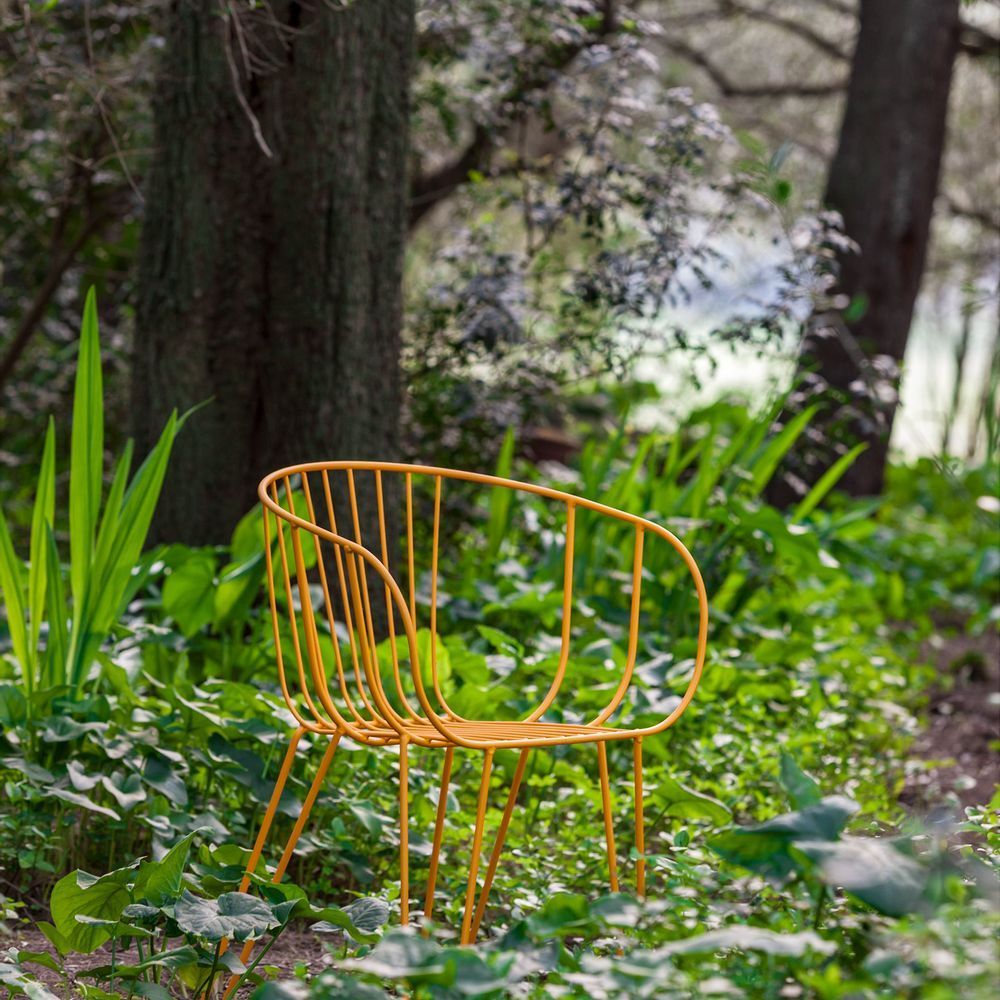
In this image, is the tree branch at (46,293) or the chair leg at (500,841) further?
the tree branch at (46,293)

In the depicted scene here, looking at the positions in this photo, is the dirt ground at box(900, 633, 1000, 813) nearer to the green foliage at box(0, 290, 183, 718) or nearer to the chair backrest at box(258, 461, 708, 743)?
the chair backrest at box(258, 461, 708, 743)

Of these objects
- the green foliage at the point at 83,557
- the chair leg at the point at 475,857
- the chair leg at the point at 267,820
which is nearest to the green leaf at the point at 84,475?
the green foliage at the point at 83,557

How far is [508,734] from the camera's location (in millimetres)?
2053

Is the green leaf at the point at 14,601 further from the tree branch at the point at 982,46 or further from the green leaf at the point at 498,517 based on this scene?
the tree branch at the point at 982,46

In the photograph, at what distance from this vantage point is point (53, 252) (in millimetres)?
5246

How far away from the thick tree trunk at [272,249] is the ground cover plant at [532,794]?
0.50 meters

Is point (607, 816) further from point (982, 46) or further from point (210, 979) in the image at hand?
point (982, 46)

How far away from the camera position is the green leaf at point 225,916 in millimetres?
1749

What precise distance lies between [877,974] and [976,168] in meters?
10.6

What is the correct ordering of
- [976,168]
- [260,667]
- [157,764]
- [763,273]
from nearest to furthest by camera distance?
[157,764], [260,667], [763,273], [976,168]

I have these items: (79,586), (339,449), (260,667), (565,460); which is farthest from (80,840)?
(565,460)

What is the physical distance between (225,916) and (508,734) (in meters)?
0.54

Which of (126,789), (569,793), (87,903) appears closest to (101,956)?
(126,789)

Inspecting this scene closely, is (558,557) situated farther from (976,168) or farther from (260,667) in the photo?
(976,168)
